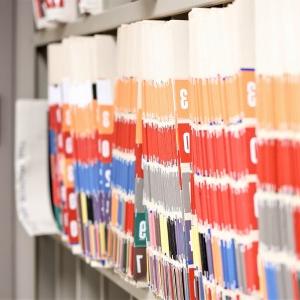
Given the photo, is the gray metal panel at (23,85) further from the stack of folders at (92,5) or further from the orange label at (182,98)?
the orange label at (182,98)

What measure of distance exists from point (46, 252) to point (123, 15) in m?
1.10

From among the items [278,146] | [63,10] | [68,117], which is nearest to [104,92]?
[68,117]

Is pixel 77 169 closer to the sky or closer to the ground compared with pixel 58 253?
closer to the sky

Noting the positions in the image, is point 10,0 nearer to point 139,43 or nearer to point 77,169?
point 77,169

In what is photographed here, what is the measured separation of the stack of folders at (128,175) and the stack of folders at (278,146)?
1.46ft

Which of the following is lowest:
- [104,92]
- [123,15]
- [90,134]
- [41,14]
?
[90,134]

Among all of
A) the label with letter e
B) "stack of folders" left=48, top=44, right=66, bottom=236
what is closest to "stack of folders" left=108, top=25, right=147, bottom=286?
the label with letter e

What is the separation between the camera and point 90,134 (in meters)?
1.49

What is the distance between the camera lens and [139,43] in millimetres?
1182

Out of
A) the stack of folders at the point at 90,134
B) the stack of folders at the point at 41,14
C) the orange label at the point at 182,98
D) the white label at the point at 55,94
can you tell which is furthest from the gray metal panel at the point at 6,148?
the orange label at the point at 182,98

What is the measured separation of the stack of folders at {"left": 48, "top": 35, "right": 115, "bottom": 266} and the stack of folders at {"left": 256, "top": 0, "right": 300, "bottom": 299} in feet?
2.30

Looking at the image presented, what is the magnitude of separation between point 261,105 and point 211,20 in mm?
203

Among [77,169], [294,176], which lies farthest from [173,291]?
[77,169]

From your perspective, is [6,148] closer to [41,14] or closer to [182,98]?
[41,14]
